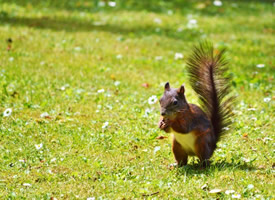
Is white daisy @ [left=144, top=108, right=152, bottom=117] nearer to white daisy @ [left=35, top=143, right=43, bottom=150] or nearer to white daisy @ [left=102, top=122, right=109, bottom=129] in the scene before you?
white daisy @ [left=102, top=122, right=109, bottom=129]

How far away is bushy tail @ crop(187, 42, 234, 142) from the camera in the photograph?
3.75 m

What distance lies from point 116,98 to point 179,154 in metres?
→ 1.81

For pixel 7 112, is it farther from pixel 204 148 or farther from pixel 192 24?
pixel 192 24

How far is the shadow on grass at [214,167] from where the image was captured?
11.9 feet

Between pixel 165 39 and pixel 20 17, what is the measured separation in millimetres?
2253

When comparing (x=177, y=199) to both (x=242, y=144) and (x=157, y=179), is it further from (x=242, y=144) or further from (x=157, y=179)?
(x=242, y=144)

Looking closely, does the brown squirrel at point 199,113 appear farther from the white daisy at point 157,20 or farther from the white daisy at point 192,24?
the white daisy at point 157,20

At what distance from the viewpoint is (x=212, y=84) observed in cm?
376

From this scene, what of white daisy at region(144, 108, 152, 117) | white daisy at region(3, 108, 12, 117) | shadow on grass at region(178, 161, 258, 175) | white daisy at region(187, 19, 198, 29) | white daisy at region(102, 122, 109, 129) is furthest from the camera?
white daisy at region(187, 19, 198, 29)

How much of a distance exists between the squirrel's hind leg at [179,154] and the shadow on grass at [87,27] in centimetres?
443

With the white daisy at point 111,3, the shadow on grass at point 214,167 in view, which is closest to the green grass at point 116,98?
the shadow on grass at point 214,167

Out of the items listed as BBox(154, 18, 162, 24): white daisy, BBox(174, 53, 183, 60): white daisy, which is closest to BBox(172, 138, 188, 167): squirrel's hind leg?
BBox(174, 53, 183, 60): white daisy

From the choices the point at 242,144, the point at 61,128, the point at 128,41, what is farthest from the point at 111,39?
the point at 242,144

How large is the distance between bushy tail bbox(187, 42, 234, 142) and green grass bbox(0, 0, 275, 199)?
1.00 feet
